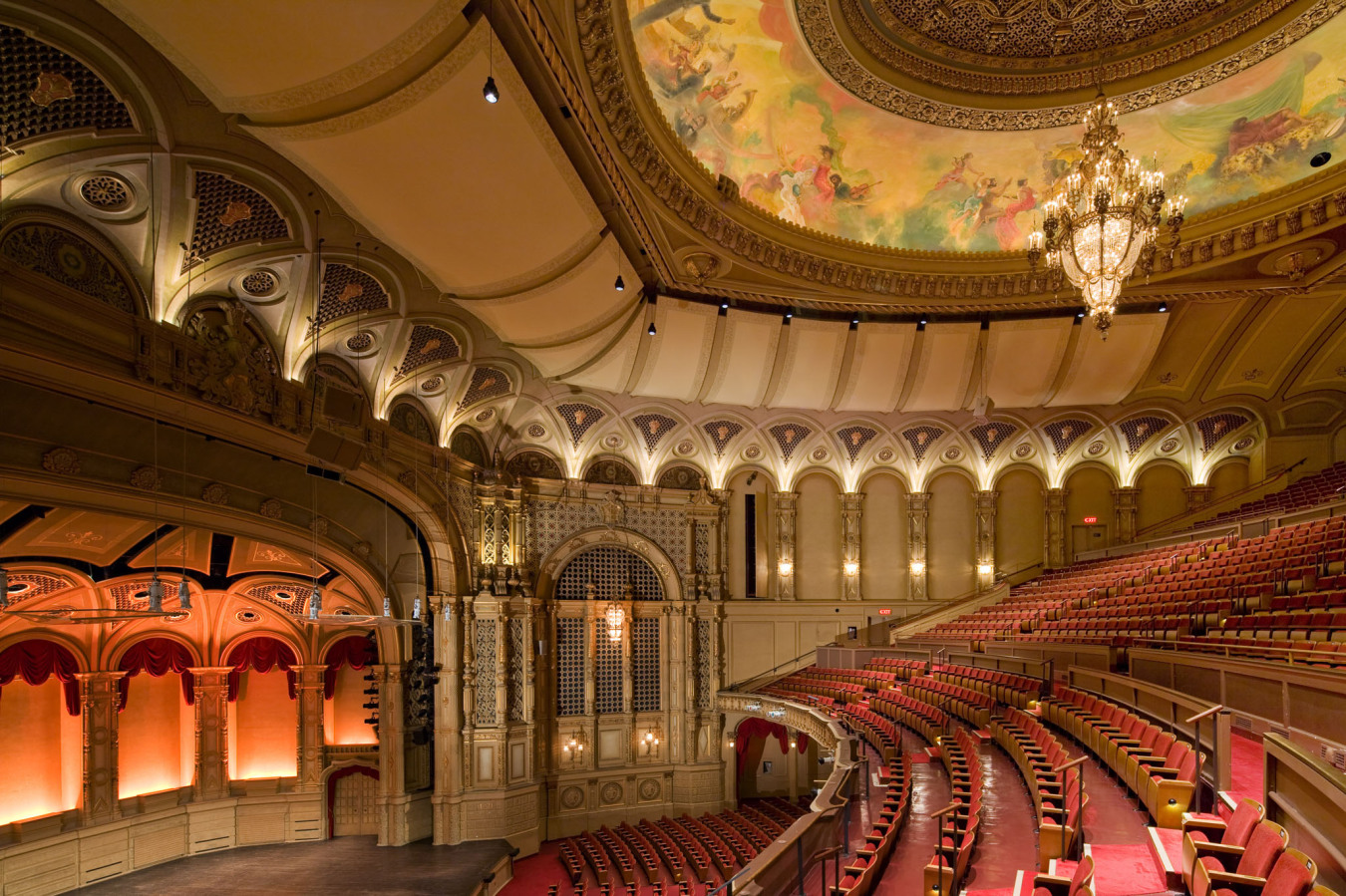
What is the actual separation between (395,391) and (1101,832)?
9617 millimetres

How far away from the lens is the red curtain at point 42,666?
1181 centimetres

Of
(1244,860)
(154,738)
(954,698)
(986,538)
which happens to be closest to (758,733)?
(986,538)

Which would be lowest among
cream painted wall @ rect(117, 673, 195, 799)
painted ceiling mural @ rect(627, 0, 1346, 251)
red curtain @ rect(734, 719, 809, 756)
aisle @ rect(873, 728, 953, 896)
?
red curtain @ rect(734, 719, 809, 756)

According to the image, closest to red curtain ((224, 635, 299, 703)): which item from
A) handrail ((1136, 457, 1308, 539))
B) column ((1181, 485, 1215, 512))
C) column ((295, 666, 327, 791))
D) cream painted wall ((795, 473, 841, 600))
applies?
column ((295, 666, 327, 791))

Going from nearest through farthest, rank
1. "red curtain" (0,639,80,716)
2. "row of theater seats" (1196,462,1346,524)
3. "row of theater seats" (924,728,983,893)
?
"row of theater seats" (924,728,983,893) < "red curtain" (0,639,80,716) < "row of theater seats" (1196,462,1346,524)

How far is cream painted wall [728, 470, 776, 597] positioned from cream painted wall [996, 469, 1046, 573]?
4.68 meters

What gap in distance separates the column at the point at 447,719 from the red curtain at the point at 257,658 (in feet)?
11.6

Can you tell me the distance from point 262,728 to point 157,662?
2.34m

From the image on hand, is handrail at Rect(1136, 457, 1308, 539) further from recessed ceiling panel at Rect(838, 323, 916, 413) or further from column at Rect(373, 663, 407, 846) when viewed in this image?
column at Rect(373, 663, 407, 846)

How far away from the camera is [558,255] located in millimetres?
9250

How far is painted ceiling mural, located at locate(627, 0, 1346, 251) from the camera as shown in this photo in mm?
10008

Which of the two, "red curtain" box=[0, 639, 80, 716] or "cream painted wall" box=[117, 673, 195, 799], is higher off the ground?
"red curtain" box=[0, 639, 80, 716]

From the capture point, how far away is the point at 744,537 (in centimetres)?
1683

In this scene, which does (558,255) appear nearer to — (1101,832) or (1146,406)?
(1101,832)
